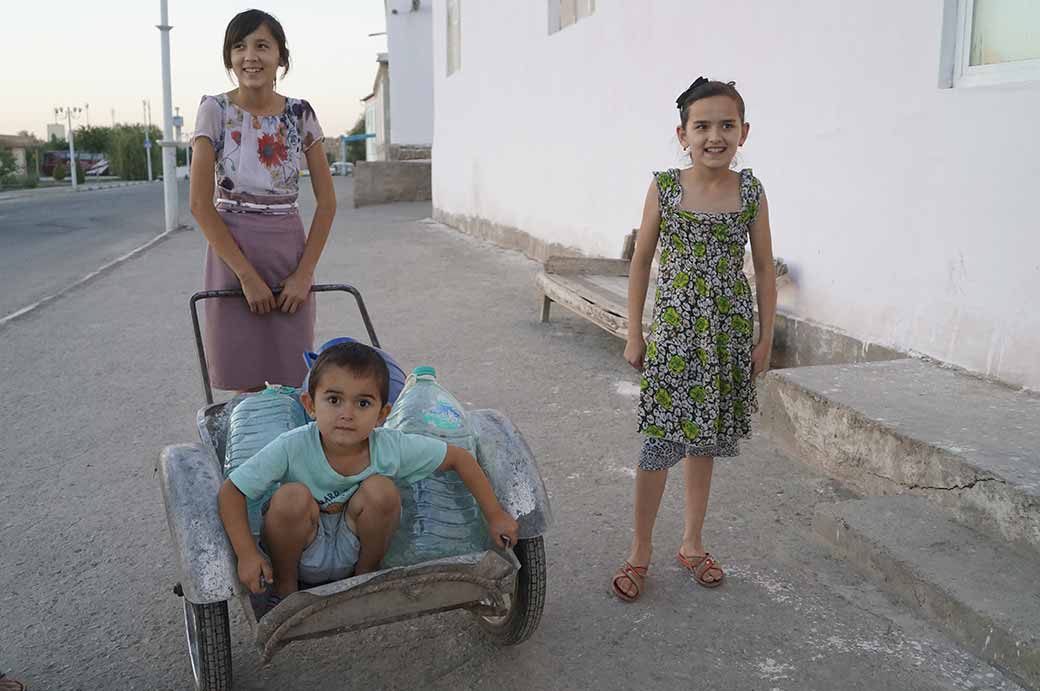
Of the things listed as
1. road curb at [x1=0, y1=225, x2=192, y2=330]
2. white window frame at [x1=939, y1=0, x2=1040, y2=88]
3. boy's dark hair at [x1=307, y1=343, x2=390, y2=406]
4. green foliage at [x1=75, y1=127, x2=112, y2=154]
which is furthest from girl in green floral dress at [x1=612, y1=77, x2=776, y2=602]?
green foliage at [x1=75, y1=127, x2=112, y2=154]

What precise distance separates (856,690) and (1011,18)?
3.11 metres

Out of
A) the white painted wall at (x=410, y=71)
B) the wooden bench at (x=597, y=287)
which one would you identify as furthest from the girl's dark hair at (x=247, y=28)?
the white painted wall at (x=410, y=71)

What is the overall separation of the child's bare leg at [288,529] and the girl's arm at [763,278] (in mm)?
1530

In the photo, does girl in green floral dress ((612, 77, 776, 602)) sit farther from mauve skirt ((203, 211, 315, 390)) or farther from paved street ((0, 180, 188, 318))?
paved street ((0, 180, 188, 318))

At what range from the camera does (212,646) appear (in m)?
2.27

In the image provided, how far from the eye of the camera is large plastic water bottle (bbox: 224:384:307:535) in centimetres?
260

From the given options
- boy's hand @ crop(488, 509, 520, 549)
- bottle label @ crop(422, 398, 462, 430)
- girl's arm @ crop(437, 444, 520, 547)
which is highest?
bottle label @ crop(422, 398, 462, 430)

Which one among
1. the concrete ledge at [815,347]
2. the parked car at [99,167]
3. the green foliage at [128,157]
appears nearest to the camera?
the concrete ledge at [815,347]

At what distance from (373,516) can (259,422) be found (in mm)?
594

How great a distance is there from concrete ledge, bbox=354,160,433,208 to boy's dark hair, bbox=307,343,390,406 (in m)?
19.2

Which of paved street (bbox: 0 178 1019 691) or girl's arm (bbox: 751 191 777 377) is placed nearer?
paved street (bbox: 0 178 1019 691)

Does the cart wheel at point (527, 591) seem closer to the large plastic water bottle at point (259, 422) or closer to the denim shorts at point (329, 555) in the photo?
the denim shorts at point (329, 555)

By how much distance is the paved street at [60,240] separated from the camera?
33.0ft

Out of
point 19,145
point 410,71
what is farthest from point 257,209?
point 19,145
